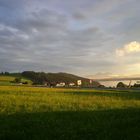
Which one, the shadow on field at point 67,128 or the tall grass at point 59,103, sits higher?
the tall grass at point 59,103

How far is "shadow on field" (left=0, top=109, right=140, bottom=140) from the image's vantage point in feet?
33.9

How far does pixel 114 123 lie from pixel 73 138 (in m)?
3.51

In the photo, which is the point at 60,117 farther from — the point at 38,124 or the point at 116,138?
the point at 116,138

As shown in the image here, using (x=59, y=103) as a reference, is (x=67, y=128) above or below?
below

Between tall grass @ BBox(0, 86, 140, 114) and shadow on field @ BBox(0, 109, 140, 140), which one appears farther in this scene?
tall grass @ BBox(0, 86, 140, 114)

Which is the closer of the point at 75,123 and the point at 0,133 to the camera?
the point at 0,133

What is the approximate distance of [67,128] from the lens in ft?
39.1

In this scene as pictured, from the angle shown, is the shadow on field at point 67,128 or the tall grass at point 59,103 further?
the tall grass at point 59,103

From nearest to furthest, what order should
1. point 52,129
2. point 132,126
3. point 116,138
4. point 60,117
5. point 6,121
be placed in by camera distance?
point 116,138 < point 52,129 < point 132,126 < point 6,121 < point 60,117

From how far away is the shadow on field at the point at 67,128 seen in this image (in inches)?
407

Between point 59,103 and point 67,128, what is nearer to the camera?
point 67,128

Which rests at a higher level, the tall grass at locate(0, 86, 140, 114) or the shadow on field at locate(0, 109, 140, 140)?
the tall grass at locate(0, 86, 140, 114)

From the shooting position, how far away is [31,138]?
10.1 m

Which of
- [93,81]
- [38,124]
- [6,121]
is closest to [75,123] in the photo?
[38,124]
